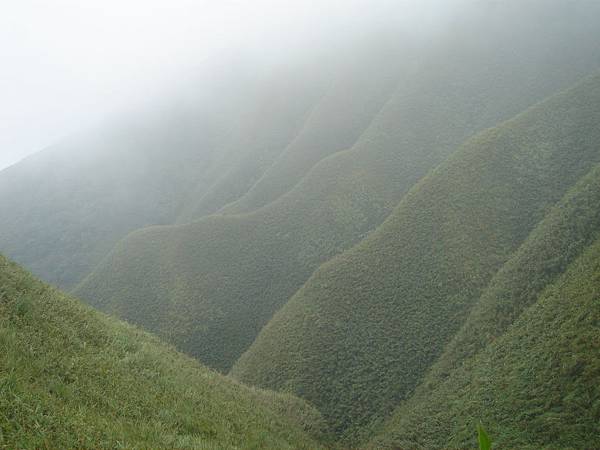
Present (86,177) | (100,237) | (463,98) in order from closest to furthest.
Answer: (463,98) → (100,237) → (86,177)

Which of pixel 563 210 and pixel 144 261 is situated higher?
pixel 144 261

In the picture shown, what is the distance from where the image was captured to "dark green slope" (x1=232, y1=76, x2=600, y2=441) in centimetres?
3191

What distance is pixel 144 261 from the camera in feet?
240

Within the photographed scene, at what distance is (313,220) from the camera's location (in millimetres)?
67500

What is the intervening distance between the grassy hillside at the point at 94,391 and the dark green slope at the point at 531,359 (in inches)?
371

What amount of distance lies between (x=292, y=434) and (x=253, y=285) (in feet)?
145

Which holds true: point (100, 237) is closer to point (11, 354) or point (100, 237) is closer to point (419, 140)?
point (419, 140)

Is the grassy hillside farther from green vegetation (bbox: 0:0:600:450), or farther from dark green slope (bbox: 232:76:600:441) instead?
dark green slope (bbox: 232:76:600:441)

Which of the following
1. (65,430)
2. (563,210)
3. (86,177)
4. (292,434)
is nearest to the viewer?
(65,430)

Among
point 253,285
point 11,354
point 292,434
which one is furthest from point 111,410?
point 253,285

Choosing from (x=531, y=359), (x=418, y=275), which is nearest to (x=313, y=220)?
(x=418, y=275)

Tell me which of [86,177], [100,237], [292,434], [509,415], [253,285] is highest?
[86,177]

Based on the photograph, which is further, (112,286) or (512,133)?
(112,286)

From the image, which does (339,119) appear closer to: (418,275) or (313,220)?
(313,220)
